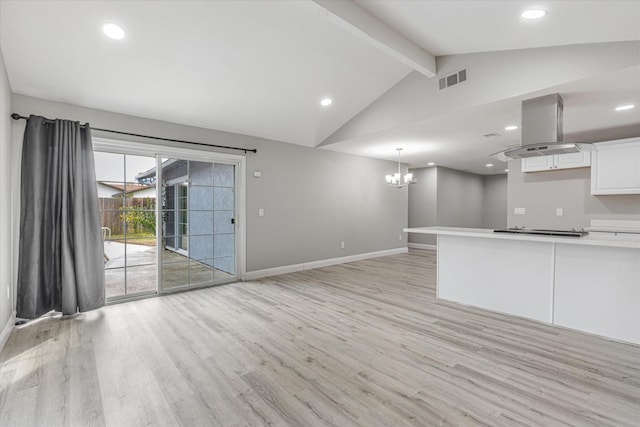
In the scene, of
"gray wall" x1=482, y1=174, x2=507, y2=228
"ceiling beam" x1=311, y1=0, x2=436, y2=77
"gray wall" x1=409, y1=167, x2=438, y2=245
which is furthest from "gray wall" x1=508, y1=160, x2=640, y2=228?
"gray wall" x1=482, y1=174, x2=507, y2=228

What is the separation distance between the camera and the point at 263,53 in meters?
3.39

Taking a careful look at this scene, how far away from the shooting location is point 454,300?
12.9 feet

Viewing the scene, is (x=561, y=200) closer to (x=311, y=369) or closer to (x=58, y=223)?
(x=311, y=369)

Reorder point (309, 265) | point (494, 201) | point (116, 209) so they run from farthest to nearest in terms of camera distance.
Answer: point (494, 201) → point (309, 265) → point (116, 209)

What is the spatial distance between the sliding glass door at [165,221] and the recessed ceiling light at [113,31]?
5.43ft

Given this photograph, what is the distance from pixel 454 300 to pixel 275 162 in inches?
147

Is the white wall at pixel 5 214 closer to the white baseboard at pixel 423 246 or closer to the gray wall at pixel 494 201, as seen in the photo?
the white baseboard at pixel 423 246

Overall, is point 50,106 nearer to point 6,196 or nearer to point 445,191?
point 6,196

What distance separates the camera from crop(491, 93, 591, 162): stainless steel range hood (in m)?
3.19

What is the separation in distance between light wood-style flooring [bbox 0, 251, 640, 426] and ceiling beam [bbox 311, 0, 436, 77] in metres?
2.95

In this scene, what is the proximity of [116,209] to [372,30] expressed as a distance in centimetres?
390

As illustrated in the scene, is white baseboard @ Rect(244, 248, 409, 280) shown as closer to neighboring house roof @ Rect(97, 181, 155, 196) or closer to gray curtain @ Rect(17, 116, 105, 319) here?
neighboring house roof @ Rect(97, 181, 155, 196)

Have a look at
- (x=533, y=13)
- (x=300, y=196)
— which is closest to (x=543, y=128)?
(x=533, y=13)

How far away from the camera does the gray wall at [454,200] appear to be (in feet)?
28.9
